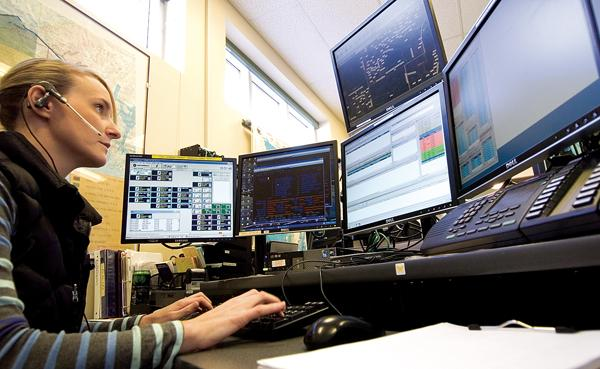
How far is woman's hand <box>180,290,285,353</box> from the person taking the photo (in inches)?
23.1

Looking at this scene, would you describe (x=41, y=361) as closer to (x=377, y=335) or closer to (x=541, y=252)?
(x=377, y=335)

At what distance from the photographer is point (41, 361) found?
1.66 feet

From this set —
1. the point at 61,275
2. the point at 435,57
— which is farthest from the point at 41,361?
the point at 435,57

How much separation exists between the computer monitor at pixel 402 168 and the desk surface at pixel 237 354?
0.52 metres

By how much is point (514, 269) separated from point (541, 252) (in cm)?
4

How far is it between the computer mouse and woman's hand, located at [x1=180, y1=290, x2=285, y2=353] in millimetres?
165

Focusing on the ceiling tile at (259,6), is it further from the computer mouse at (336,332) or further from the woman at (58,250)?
the computer mouse at (336,332)

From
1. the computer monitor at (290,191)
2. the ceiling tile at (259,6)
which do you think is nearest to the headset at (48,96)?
the computer monitor at (290,191)

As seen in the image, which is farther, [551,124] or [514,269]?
[551,124]

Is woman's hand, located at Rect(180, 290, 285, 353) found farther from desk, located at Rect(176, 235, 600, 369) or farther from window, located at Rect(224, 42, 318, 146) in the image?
window, located at Rect(224, 42, 318, 146)

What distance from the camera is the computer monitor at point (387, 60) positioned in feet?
3.88

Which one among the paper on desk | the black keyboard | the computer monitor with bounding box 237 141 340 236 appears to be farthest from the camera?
the computer monitor with bounding box 237 141 340 236

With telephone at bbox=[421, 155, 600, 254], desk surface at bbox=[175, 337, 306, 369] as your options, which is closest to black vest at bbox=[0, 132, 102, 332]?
desk surface at bbox=[175, 337, 306, 369]

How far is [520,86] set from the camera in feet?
2.17
